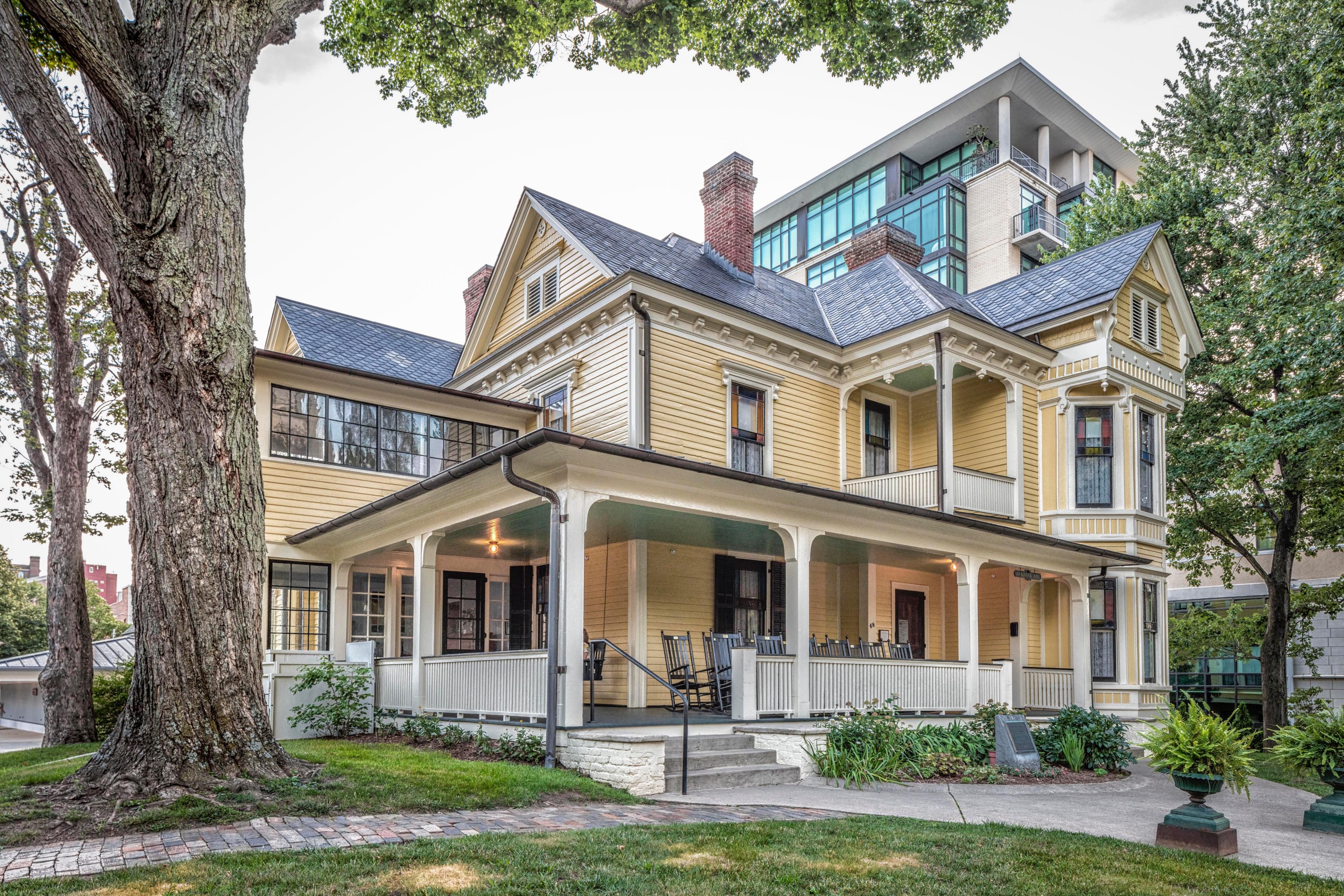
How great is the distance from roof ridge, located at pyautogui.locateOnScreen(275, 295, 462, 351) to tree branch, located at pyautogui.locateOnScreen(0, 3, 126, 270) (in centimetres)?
965

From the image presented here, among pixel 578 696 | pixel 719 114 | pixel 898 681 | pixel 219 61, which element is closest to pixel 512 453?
pixel 578 696

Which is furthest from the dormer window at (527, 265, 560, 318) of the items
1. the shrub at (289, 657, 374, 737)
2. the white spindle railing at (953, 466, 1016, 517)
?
the white spindle railing at (953, 466, 1016, 517)

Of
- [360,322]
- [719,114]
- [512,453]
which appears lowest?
[512,453]

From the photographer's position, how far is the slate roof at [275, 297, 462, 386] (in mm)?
17250

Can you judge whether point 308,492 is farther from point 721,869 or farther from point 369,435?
point 721,869

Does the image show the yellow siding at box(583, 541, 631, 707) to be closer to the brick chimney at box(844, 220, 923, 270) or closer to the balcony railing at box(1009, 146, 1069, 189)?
the brick chimney at box(844, 220, 923, 270)

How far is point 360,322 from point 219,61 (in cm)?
1111

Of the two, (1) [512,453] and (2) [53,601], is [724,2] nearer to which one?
(1) [512,453]

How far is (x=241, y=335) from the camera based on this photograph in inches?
323

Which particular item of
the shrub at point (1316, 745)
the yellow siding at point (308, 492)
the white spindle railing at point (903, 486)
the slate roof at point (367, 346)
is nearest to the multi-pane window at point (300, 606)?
the yellow siding at point (308, 492)

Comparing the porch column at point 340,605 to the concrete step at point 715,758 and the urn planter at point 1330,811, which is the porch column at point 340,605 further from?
the urn planter at point 1330,811

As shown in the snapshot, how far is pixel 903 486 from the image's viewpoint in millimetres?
15570

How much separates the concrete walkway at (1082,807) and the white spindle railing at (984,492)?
508 cm

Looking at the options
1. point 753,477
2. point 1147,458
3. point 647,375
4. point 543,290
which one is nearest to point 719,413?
point 647,375
